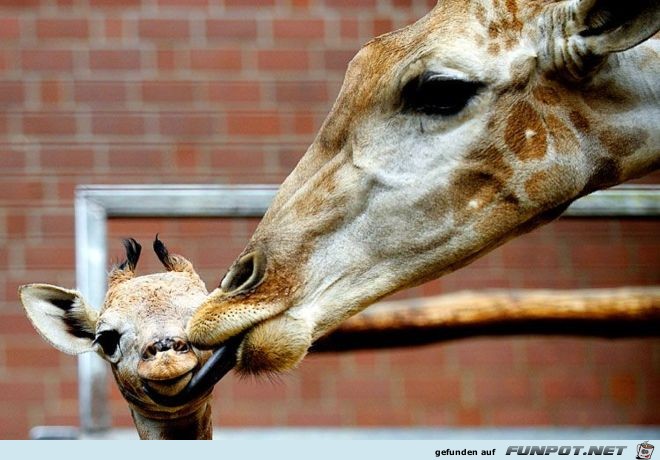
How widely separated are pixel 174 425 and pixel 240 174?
341cm

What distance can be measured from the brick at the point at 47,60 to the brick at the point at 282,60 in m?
0.95

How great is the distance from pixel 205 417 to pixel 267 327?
521 millimetres

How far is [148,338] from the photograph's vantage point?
9.62ft

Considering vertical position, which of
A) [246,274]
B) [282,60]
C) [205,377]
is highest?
[282,60]

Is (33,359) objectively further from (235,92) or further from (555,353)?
(555,353)

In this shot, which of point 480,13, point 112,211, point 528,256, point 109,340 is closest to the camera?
point 480,13

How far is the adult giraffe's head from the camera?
2.81 meters

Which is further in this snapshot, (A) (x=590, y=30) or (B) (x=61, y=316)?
(B) (x=61, y=316)

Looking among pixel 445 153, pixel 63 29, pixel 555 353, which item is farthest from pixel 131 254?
pixel 555 353

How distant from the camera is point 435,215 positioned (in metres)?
2.88

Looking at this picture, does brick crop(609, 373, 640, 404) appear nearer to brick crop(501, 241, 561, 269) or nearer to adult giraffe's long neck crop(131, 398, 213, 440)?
brick crop(501, 241, 561, 269)

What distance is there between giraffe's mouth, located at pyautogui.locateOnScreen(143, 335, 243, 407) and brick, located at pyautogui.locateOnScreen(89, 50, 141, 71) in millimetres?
3898

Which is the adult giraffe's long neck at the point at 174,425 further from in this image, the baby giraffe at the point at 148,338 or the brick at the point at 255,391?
the brick at the point at 255,391

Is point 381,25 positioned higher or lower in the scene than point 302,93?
higher
